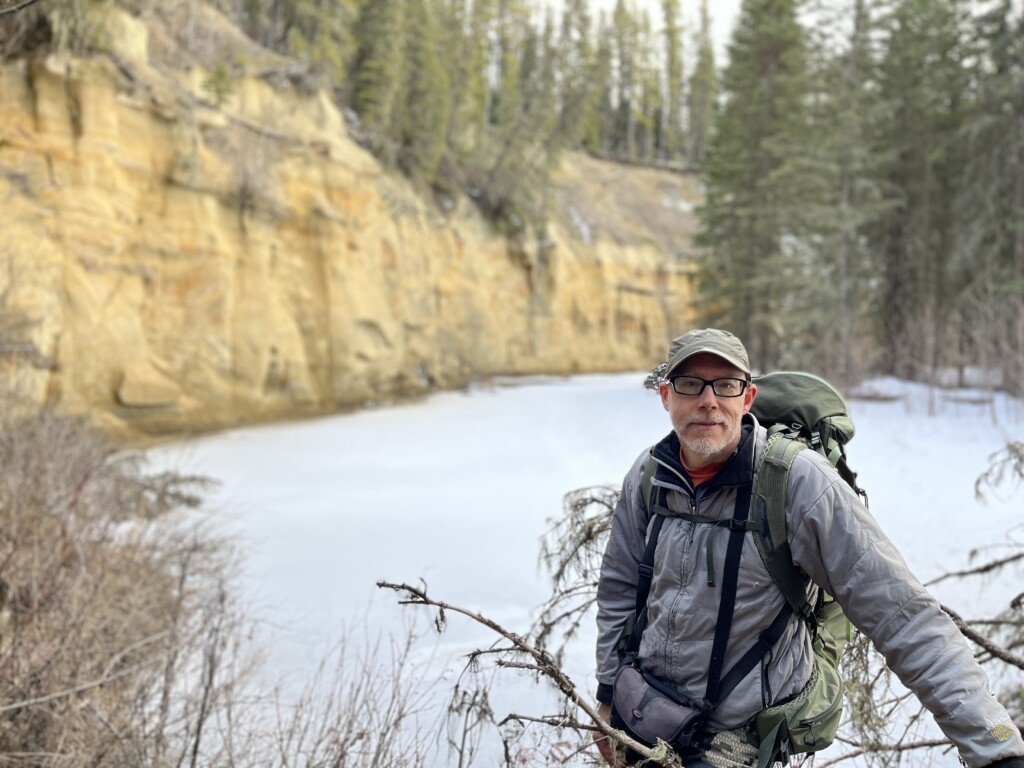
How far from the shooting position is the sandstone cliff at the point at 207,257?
41.5 ft

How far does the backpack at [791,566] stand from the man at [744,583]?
0.11 ft

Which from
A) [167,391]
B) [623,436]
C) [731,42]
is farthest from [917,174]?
[167,391]

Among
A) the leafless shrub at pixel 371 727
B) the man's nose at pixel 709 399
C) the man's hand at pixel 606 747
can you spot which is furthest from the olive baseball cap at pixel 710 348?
the leafless shrub at pixel 371 727

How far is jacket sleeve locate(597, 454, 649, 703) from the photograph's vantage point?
8.25 ft

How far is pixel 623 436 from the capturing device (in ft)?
51.0

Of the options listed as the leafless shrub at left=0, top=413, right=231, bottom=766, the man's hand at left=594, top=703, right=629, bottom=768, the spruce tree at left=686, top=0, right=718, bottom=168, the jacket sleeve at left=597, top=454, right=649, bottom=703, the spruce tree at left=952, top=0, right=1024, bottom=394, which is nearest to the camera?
the man's hand at left=594, top=703, right=629, bottom=768

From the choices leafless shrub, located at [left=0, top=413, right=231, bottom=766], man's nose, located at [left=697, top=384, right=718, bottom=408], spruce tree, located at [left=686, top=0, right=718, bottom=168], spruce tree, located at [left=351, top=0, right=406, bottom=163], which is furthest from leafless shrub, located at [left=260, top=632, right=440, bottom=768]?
spruce tree, located at [left=686, top=0, right=718, bottom=168]

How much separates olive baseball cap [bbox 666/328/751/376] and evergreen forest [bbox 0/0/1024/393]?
12.8 metres

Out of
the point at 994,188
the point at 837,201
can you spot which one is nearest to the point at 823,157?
the point at 837,201

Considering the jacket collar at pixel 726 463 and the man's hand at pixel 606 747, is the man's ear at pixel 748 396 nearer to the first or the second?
the jacket collar at pixel 726 463

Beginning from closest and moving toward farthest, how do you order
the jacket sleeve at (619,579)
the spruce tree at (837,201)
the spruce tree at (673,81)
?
1. the jacket sleeve at (619,579)
2. the spruce tree at (837,201)
3. the spruce tree at (673,81)

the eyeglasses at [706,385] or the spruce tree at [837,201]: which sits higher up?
the spruce tree at [837,201]

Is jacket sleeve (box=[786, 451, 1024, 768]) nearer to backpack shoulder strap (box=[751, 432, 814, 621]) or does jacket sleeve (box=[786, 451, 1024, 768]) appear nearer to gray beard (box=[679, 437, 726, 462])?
backpack shoulder strap (box=[751, 432, 814, 621])

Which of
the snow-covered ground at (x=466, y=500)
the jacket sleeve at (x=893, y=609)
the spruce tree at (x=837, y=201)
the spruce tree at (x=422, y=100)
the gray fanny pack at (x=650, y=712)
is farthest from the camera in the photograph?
the spruce tree at (x=422, y=100)
